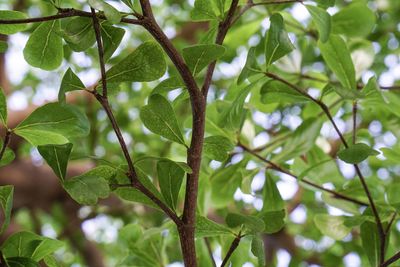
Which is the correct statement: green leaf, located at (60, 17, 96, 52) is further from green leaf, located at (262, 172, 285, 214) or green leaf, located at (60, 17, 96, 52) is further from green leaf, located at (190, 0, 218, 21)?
green leaf, located at (262, 172, 285, 214)

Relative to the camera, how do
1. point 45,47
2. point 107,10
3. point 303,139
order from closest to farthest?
point 107,10 < point 45,47 < point 303,139

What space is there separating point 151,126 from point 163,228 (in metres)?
0.17

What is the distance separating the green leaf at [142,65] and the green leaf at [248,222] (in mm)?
114

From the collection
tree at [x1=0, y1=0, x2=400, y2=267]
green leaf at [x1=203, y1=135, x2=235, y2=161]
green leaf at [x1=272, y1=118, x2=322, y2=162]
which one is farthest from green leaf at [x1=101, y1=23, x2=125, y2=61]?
green leaf at [x1=272, y1=118, x2=322, y2=162]

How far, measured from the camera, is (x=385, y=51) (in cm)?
118

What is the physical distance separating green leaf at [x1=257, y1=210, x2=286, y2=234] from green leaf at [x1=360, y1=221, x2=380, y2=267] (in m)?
0.12

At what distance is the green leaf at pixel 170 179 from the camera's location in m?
0.42

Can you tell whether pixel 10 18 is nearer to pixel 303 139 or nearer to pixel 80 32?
pixel 80 32

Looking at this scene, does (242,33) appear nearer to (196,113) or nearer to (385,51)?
(196,113)

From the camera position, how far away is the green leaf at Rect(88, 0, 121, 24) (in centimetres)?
33

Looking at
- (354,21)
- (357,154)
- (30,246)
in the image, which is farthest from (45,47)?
(354,21)

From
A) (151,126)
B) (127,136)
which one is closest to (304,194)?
(127,136)

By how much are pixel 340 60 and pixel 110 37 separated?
225 millimetres

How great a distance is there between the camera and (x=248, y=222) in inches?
15.7
